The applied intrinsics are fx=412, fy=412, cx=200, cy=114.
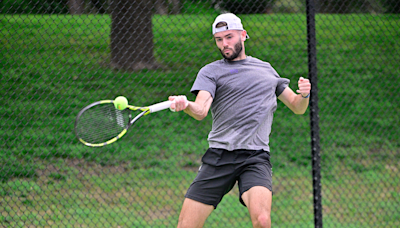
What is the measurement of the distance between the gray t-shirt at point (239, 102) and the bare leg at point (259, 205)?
331mm

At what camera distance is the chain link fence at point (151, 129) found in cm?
492

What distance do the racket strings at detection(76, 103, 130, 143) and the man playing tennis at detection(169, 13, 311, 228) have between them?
628 millimetres

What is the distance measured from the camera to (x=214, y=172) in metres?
3.01

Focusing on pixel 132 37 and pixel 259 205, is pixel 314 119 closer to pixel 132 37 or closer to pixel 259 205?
pixel 259 205

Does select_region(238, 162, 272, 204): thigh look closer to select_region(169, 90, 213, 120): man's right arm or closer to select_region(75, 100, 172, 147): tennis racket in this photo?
select_region(169, 90, 213, 120): man's right arm

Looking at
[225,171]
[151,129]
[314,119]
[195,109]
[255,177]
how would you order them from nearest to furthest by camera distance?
[195,109], [255,177], [225,171], [314,119], [151,129]

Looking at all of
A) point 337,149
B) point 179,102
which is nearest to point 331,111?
point 337,149

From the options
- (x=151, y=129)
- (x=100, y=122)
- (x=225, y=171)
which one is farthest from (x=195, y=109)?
(x=151, y=129)

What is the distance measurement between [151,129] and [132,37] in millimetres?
1488

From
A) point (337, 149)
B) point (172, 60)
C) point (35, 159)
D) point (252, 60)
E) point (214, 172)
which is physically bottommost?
point (35, 159)

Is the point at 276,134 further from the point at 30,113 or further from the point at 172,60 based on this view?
the point at 30,113

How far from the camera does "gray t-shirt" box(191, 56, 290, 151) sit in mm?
2959

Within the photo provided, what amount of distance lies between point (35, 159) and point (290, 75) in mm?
4576

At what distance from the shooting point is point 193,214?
115 inches
